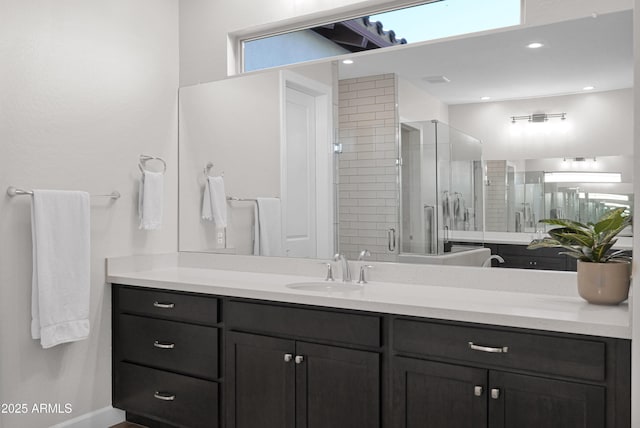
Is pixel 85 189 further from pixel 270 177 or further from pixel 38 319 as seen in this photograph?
pixel 270 177

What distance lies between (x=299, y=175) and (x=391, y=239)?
636 mm

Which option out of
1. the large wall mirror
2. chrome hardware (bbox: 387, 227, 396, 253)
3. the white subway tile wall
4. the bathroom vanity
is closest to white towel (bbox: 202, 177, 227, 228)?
the large wall mirror

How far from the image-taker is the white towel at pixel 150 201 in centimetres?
304

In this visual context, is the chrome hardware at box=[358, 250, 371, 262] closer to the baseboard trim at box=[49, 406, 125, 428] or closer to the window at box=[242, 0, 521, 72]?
the window at box=[242, 0, 521, 72]

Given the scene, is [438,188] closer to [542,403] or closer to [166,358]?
[542,403]

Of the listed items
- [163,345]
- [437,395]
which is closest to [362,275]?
[437,395]

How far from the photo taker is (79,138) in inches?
110

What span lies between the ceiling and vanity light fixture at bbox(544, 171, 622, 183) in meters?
0.35

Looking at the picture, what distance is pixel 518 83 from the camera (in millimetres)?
2359

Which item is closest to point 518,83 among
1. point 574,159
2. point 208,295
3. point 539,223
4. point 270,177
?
point 574,159

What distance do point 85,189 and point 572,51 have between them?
7.95 ft

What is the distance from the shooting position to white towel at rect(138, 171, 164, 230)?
3045 mm

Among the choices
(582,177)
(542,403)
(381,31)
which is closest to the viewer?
(542,403)

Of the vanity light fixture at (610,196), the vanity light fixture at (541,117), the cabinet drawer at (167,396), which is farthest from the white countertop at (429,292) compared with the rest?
the vanity light fixture at (541,117)
